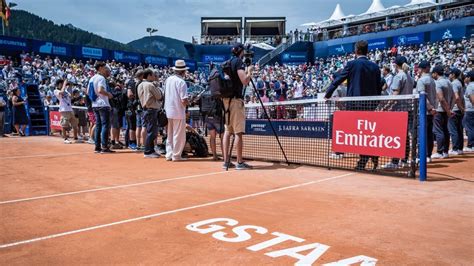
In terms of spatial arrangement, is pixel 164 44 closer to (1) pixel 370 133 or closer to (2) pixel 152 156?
(2) pixel 152 156

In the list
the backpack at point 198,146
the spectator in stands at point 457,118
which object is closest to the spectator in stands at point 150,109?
the backpack at point 198,146

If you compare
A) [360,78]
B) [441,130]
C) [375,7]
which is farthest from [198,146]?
[375,7]

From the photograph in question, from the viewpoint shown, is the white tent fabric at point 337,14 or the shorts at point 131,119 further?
the white tent fabric at point 337,14

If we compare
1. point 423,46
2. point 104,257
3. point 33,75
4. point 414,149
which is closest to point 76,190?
point 104,257

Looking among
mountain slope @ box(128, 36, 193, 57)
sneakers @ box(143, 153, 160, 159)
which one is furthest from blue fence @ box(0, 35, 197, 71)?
mountain slope @ box(128, 36, 193, 57)

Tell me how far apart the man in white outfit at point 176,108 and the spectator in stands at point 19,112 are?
9.98 metres

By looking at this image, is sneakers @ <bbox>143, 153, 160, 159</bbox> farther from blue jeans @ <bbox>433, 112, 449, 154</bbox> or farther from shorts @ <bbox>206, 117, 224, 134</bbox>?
blue jeans @ <bbox>433, 112, 449, 154</bbox>

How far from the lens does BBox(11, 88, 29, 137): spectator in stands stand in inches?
596

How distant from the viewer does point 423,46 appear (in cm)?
3353

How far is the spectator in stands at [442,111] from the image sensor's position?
26.1 ft

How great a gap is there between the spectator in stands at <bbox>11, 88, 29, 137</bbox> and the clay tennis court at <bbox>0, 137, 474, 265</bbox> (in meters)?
9.92

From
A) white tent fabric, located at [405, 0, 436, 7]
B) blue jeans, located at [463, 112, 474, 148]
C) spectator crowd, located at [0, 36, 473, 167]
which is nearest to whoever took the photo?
blue jeans, located at [463, 112, 474, 148]

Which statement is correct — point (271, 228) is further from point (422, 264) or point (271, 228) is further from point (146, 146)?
point (146, 146)

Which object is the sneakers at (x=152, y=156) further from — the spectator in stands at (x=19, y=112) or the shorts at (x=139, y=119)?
the spectator in stands at (x=19, y=112)
